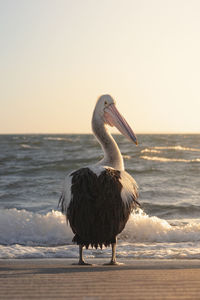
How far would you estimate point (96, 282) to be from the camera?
3475 millimetres

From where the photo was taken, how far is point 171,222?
812 centimetres

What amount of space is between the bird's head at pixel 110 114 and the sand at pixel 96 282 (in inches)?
61.2

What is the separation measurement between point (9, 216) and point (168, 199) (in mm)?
4082

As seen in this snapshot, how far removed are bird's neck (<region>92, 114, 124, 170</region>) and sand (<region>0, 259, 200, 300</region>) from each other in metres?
1.09

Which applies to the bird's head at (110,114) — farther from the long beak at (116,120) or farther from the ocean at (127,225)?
the ocean at (127,225)

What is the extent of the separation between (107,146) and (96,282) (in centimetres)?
184

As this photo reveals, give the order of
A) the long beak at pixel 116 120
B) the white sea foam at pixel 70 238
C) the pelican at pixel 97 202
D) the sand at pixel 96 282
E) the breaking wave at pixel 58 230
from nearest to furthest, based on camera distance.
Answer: the sand at pixel 96 282
the pelican at pixel 97 202
the long beak at pixel 116 120
the white sea foam at pixel 70 238
the breaking wave at pixel 58 230

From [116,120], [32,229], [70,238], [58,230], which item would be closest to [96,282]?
[116,120]

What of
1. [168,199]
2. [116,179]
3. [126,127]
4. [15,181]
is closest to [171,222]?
[168,199]

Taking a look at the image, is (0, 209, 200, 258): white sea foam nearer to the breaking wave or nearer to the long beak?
the breaking wave

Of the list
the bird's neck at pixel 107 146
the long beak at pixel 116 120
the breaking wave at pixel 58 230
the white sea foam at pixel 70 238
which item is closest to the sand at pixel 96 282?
the bird's neck at pixel 107 146

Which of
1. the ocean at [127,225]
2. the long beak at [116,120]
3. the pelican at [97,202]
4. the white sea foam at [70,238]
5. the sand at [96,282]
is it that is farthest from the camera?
the ocean at [127,225]

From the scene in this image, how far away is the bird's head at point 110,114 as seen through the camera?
516 cm

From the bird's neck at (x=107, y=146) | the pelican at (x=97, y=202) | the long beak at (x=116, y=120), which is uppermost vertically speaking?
the long beak at (x=116, y=120)
